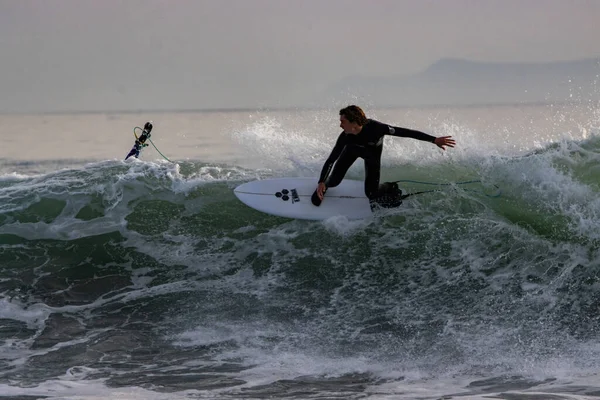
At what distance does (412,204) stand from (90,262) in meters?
4.12

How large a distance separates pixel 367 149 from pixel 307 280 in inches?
64.6

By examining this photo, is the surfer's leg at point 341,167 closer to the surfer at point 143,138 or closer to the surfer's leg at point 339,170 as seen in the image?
the surfer's leg at point 339,170

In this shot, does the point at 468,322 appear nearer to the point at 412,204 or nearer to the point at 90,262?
the point at 412,204

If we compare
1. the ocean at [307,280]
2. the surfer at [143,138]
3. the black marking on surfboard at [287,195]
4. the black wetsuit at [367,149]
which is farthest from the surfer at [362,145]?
the surfer at [143,138]

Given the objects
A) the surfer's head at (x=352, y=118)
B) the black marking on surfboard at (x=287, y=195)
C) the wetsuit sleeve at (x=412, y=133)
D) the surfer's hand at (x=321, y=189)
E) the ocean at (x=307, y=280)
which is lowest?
the ocean at (x=307, y=280)

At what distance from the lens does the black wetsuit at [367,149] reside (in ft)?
26.4

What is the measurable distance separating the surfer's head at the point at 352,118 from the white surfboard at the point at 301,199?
1176 millimetres

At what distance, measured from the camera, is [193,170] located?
11391 millimetres

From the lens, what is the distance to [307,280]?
814 cm

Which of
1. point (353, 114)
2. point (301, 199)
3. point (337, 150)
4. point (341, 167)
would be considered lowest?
point (301, 199)

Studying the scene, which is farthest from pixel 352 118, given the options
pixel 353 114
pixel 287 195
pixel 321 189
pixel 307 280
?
pixel 307 280

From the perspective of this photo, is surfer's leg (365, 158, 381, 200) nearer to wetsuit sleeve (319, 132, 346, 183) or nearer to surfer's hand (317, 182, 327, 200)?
wetsuit sleeve (319, 132, 346, 183)

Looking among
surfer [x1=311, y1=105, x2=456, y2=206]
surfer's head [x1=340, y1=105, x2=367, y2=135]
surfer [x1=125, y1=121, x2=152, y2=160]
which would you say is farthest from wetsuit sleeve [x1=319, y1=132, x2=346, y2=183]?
surfer [x1=125, y1=121, x2=152, y2=160]

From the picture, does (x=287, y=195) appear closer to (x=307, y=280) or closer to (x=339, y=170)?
(x=339, y=170)
